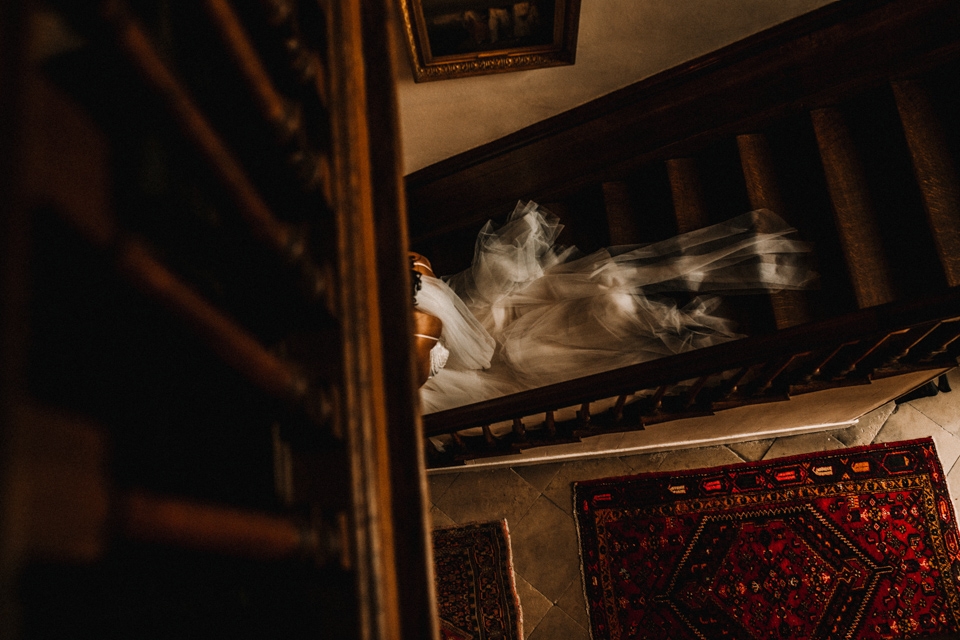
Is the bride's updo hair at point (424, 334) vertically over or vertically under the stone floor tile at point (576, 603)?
over

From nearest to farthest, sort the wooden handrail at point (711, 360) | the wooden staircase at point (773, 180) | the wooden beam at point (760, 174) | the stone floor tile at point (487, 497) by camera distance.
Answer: the wooden handrail at point (711, 360) < the wooden staircase at point (773, 180) < the wooden beam at point (760, 174) < the stone floor tile at point (487, 497)

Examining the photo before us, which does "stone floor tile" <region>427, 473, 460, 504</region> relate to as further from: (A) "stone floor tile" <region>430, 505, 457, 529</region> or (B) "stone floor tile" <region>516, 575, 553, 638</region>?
(B) "stone floor tile" <region>516, 575, 553, 638</region>

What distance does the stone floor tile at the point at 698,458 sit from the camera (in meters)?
3.31

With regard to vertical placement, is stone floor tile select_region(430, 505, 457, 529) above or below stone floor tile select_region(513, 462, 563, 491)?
below

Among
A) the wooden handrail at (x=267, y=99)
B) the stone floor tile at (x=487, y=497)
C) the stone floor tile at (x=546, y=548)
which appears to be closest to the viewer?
the wooden handrail at (x=267, y=99)

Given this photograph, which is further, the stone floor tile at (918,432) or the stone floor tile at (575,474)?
the stone floor tile at (575,474)

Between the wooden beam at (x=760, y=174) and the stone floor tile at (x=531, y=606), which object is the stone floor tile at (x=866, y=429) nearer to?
the wooden beam at (x=760, y=174)

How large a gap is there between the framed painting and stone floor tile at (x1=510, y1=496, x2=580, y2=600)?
85.8 inches

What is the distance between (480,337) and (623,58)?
1298 mm

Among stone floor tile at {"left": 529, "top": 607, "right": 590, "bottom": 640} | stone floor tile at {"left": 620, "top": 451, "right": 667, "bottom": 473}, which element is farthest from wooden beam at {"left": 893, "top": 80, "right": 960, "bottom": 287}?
stone floor tile at {"left": 529, "top": 607, "right": 590, "bottom": 640}

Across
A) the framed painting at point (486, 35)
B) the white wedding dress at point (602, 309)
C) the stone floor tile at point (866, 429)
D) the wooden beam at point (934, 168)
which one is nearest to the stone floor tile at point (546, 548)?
the white wedding dress at point (602, 309)

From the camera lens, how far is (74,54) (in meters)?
0.60

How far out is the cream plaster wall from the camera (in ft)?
8.02

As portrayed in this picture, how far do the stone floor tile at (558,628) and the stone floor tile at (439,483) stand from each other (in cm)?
82
